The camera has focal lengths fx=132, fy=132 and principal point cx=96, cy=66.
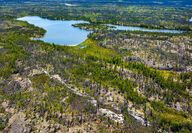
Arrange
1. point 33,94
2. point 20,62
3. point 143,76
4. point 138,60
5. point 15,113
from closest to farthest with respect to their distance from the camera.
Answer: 1. point 15,113
2. point 33,94
3. point 143,76
4. point 20,62
5. point 138,60

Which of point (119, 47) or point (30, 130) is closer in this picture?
point (30, 130)

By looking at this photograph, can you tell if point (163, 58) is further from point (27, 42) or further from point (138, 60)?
point (27, 42)

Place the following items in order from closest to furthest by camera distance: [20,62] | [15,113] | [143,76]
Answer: [15,113] → [143,76] → [20,62]

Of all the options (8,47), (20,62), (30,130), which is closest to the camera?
(30,130)

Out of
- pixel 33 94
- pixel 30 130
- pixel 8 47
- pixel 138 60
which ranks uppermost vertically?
pixel 8 47

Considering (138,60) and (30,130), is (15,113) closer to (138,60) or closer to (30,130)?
(30,130)

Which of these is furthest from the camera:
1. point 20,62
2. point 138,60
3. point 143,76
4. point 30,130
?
point 138,60

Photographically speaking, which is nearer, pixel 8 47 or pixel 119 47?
pixel 8 47

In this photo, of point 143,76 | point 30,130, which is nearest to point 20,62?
point 30,130

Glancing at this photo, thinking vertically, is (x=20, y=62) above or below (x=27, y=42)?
below

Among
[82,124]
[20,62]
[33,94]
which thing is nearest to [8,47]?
[20,62]
